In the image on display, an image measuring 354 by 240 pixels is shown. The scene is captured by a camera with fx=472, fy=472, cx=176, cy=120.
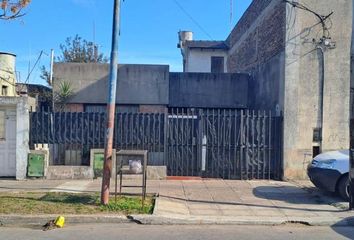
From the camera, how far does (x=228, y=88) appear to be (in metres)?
19.5

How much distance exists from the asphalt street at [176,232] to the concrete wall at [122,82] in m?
10.8

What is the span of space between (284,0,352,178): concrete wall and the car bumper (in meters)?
2.95

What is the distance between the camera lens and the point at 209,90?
774 inches

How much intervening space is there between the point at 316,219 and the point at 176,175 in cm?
625

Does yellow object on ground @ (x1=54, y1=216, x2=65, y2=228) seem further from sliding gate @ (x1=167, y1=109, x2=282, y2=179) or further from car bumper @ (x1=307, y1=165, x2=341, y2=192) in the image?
sliding gate @ (x1=167, y1=109, x2=282, y2=179)

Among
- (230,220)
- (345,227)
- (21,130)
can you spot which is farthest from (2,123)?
(345,227)

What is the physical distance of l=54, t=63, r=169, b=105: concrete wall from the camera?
18891 millimetres

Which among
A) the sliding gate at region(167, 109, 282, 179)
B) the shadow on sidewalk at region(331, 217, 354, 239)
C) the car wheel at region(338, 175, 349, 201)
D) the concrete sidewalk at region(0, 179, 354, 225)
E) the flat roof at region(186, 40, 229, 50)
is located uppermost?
the flat roof at region(186, 40, 229, 50)

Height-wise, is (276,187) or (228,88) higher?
(228,88)

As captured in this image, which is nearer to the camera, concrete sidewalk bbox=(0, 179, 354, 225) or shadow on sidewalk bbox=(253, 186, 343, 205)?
concrete sidewalk bbox=(0, 179, 354, 225)

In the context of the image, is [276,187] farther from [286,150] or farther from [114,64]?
[114,64]

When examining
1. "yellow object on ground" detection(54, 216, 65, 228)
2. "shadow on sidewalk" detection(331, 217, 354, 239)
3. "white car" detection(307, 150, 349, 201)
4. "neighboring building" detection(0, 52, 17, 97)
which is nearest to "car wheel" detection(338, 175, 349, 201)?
"white car" detection(307, 150, 349, 201)

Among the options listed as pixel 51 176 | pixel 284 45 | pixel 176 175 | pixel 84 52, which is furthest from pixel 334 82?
pixel 84 52

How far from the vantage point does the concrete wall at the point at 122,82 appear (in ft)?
62.0
